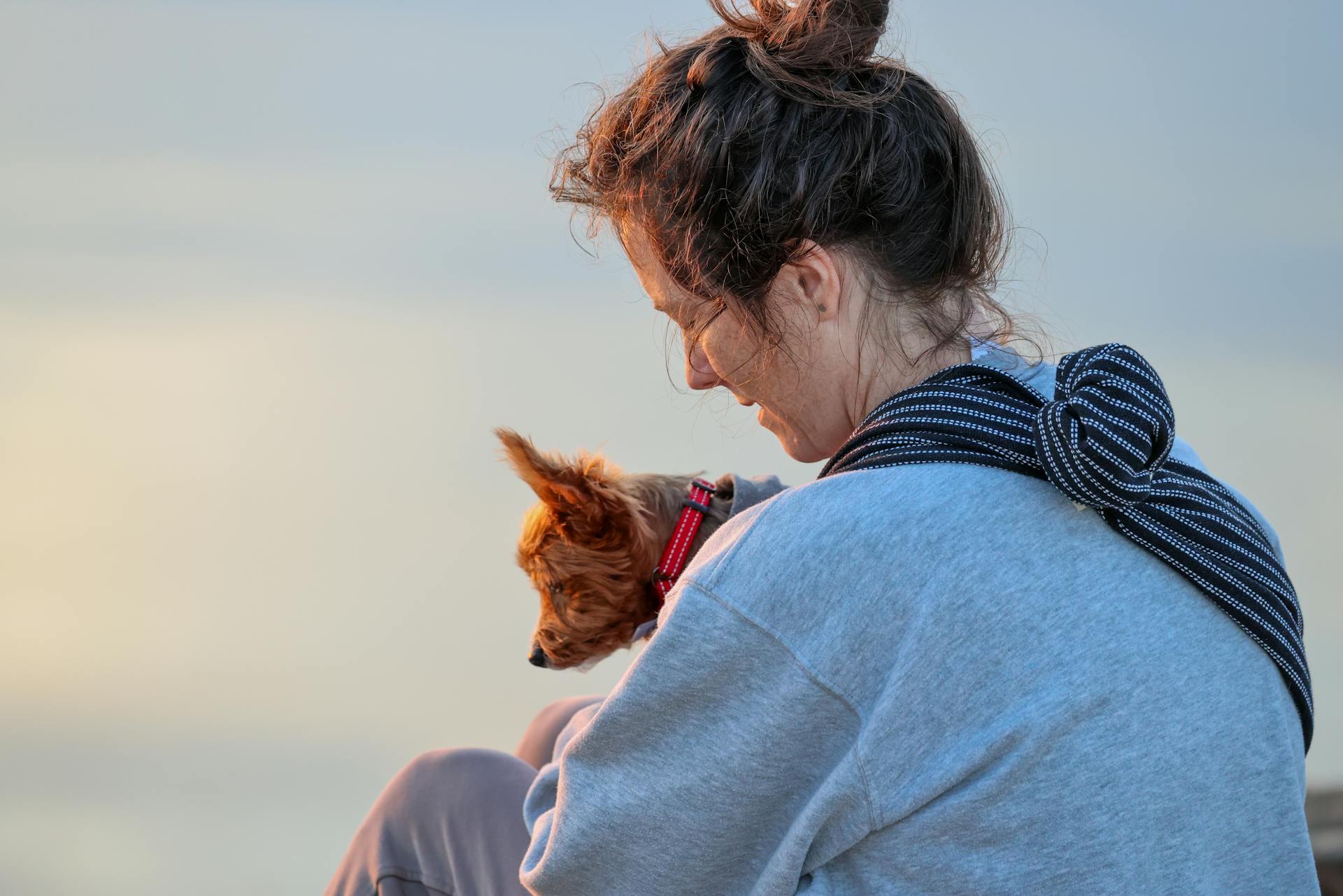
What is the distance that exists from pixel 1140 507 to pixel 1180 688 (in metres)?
0.13

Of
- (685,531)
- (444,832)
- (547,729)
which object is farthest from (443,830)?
(685,531)

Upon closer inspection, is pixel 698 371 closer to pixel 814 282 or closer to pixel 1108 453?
pixel 814 282

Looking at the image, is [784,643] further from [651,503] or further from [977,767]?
[651,503]

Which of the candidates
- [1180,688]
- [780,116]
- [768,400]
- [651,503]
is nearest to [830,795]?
[1180,688]

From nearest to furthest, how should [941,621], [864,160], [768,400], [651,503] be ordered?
[941,621] < [864,160] < [768,400] < [651,503]

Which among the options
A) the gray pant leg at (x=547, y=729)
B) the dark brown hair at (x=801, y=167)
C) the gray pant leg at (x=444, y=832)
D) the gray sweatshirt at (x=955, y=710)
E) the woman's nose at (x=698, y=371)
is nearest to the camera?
the gray sweatshirt at (x=955, y=710)

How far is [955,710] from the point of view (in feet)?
2.62

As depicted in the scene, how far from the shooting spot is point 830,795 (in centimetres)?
82

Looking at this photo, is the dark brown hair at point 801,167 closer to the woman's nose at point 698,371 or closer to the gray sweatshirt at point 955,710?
the woman's nose at point 698,371

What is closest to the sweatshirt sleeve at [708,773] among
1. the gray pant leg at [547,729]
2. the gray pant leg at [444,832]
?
the gray pant leg at [444,832]

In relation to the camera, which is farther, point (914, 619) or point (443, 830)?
point (443, 830)

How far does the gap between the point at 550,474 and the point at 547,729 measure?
42 cm

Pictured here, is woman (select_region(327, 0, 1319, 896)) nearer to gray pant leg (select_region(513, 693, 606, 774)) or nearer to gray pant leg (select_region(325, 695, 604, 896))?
gray pant leg (select_region(325, 695, 604, 896))

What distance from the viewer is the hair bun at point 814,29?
99 cm
